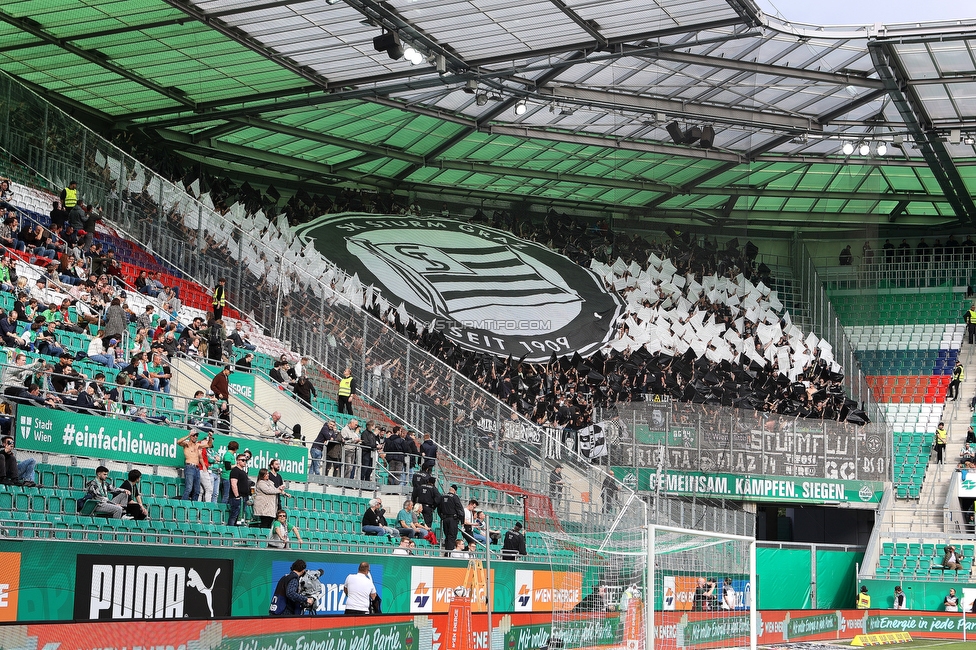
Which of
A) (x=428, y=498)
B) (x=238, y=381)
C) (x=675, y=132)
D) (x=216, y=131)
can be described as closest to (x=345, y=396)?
(x=238, y=381)

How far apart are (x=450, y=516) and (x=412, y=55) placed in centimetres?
1246

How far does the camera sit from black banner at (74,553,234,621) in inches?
480

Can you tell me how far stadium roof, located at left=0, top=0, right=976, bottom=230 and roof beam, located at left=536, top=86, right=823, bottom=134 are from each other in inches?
2.3

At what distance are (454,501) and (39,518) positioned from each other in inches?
305

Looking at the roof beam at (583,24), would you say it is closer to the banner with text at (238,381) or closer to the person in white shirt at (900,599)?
the banner with text at (238,381)

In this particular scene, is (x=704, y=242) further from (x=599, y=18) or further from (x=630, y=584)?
(x=630, y=584)

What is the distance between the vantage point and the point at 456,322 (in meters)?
36.6

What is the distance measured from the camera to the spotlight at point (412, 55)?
90.3 feet

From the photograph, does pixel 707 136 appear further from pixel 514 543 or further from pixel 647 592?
pixel 647 592

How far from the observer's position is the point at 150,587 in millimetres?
12734

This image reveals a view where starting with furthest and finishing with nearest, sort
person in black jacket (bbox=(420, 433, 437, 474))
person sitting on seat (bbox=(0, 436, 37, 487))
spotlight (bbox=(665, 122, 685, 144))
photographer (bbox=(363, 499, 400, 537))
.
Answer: spotlight (bbox=(665, 122, 685, 144)) < person in black jacket (bbox=(420, 433, 437, 474)) < photographer (bbox=(363, 499, 400, 537)) < person sitting on seat (bbox=(0, 436, 37, 487))

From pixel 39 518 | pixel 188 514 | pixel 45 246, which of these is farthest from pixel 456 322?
pixel 39 518

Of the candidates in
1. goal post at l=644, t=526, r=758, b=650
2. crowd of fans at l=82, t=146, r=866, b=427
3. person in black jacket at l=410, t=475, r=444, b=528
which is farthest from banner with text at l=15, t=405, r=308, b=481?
crowd of fans at l=82, t=146, r=866, b=427

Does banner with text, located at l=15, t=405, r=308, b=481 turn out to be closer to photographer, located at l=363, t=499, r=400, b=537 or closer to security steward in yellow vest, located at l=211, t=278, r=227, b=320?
photographer, located at l=363, t=499, r=400, b=537
